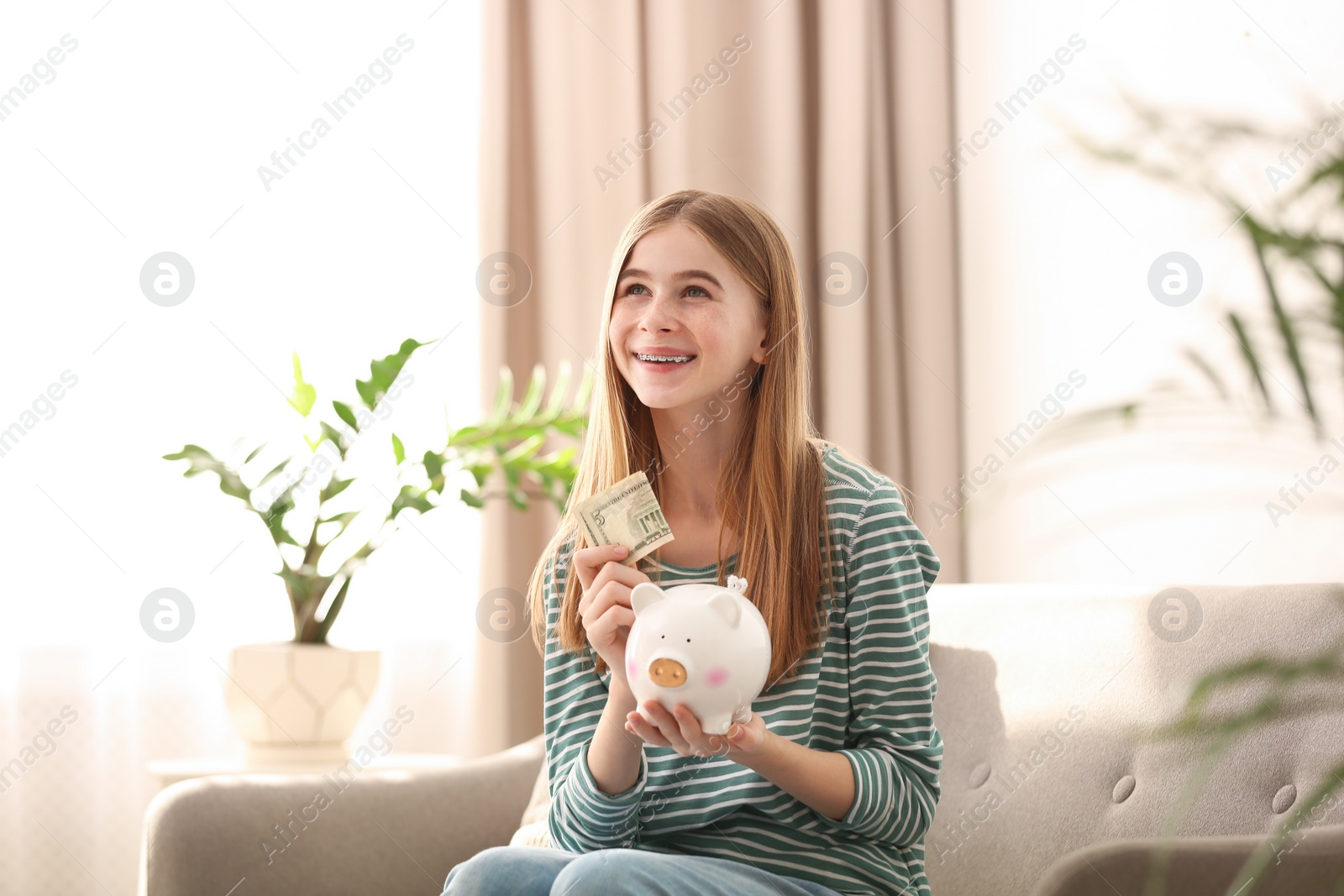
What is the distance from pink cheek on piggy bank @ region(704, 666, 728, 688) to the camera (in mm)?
1047

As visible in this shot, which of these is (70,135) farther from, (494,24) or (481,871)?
(481,871)

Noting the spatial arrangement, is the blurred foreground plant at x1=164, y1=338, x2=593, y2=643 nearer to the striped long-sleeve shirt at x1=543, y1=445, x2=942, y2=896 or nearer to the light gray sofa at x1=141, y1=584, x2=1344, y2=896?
the light gray sofa at x1=141, y1=584, x2=1344, y2=896

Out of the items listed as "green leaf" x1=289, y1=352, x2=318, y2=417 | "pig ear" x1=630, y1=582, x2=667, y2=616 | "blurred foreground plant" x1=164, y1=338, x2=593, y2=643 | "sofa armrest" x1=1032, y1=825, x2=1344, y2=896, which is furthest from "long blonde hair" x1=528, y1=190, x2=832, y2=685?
"green leaf" x1=289, y1=352, x2=318, y2=417

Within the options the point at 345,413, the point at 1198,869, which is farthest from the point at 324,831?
the point at 1198,869

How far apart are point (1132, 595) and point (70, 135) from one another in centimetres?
235

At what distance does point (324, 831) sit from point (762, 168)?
1.87 meters

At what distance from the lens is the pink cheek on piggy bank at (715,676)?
1.05m

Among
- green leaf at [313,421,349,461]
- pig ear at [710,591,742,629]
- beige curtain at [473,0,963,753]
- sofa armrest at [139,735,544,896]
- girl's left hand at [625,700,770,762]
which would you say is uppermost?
beige curtain at [473,0,963,753]

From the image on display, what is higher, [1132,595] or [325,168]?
[325,168]

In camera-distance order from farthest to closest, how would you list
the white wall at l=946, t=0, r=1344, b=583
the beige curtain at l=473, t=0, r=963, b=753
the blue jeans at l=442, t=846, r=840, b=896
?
the beige curtain at l=473, t=0, r=963, b=753
the white wall at l=946, t=0, r=1344, b=583
the blue jeans at l=442, t=846, r=840, b=896

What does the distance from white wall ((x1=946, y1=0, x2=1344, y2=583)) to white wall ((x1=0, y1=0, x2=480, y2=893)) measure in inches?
46.7

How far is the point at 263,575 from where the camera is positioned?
8.53 ft

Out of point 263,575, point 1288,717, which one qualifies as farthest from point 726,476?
point 263,575

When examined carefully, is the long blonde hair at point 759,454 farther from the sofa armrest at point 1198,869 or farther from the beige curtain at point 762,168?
the beige curtain at point 762,168
